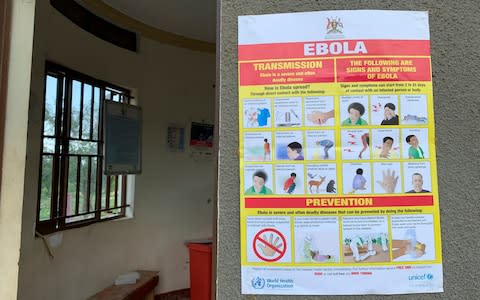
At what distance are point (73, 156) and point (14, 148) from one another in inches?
68.9

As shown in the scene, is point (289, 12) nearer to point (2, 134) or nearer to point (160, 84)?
point (2, 134)

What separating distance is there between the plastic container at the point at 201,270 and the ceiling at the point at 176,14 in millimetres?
2212

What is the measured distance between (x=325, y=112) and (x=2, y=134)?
1075 millimetres

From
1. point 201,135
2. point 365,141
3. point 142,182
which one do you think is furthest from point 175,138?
point 365,141

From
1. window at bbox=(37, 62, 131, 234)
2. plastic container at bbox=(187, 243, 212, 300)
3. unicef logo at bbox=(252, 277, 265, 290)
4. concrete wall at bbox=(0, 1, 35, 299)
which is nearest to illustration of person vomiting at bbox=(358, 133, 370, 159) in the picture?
unicef logo at bbox=(252, 277, 265, 290)

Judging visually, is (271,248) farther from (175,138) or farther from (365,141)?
(175,138)

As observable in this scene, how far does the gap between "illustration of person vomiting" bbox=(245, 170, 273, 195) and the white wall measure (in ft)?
6.45

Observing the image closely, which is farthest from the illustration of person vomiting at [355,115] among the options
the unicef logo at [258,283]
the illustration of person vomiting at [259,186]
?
the unicef logo at [258,283]

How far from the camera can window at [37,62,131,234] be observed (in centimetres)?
252

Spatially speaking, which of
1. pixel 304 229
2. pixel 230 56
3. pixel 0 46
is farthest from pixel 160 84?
pixel 304 229

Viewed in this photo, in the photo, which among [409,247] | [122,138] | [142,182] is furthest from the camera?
[142,182]

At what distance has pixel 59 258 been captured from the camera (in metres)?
2.57

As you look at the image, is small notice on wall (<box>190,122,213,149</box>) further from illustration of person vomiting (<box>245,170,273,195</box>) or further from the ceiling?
illustration of person vomiting (<box>245,170,273,195</box>)

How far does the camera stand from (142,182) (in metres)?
3.48
